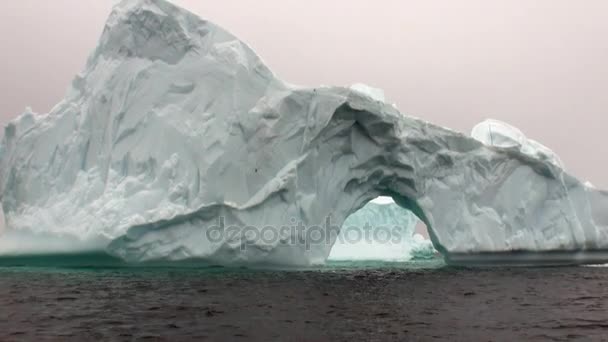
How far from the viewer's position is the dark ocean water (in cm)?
674

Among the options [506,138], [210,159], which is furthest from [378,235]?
[210,159]

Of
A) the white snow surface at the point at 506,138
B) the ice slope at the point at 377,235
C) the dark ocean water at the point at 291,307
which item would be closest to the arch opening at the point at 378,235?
the ice slope at the point at 377,235

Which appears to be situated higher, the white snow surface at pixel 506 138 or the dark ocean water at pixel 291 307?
the white snow surface at pixel 506 138

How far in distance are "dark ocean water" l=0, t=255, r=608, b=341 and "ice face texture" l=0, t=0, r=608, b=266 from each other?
1171 mm

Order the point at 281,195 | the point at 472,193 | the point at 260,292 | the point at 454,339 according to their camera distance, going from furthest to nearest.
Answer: the point at 472,193 → the point at 281,195 → the point at 260,292 → the point at 454,339

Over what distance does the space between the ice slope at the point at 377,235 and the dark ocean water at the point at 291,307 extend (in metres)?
13.5

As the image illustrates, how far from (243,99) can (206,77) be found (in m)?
1.12

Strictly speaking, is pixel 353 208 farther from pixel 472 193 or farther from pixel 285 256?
pixel 472 193

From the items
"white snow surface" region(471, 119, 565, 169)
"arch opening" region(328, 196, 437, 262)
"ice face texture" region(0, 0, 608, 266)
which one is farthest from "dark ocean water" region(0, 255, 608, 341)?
"arch opening" region(328, 196, 437, 262)

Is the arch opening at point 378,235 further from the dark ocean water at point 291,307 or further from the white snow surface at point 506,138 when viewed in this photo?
the dark ocean water at point 291,307

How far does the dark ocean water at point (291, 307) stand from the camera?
674 centimetres

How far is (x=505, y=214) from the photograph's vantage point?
17797 millimetres

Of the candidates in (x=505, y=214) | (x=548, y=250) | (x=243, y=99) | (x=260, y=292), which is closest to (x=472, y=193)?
(x=505, y=214)

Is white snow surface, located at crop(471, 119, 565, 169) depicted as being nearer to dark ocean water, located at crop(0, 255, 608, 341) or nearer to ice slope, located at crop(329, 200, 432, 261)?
dark ocean water, located at crop(0, 255, 608, 341)
